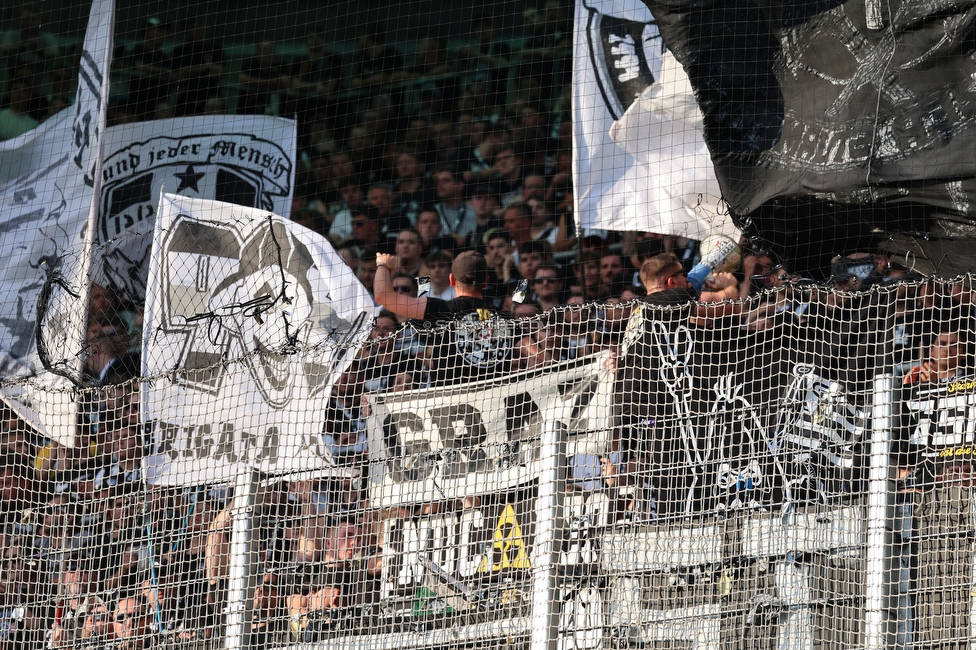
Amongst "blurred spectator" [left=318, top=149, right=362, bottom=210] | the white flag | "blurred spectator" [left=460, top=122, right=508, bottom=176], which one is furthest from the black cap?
the white flag

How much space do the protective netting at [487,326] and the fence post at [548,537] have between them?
15 millimetres

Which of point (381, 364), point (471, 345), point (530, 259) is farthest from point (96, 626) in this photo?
point (530, 259)

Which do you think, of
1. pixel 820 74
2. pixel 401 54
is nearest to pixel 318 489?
pixel 820 74

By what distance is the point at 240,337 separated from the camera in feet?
21.1

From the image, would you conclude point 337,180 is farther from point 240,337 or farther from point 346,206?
point 240,337

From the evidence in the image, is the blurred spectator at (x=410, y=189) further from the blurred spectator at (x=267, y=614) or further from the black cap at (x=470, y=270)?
the blurred spectator at (x=267, y=614)

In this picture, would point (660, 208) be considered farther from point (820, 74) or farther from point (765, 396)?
point (765, 396)

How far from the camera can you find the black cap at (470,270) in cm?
601

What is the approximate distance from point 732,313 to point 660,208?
5.09ft

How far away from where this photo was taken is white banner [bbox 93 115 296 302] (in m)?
7.37

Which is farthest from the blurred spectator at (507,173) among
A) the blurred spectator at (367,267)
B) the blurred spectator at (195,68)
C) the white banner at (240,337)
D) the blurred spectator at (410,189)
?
the blurred spectator at (195,68)

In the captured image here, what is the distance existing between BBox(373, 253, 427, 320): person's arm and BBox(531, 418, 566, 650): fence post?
1.98 m

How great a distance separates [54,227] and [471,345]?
334 cm

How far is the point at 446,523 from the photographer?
4637 millimetres
